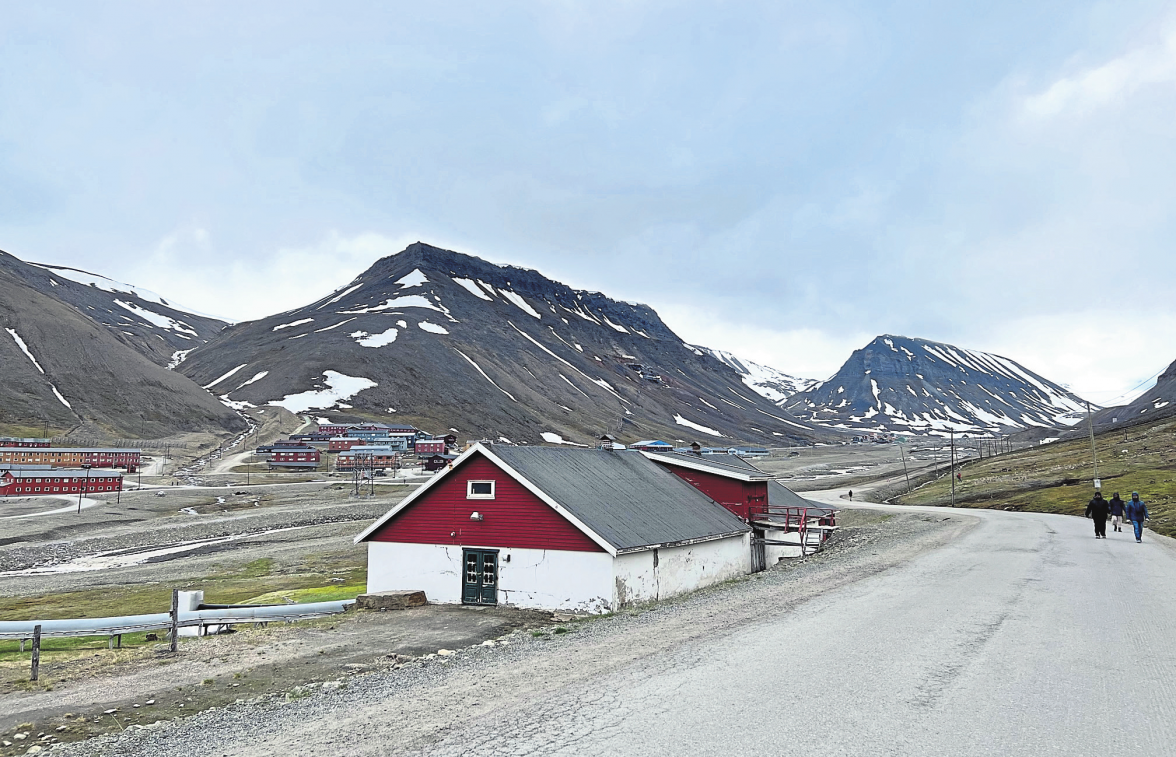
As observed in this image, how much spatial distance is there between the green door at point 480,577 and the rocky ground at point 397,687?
2752mm

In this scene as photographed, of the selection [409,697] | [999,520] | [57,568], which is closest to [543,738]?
[409,697]

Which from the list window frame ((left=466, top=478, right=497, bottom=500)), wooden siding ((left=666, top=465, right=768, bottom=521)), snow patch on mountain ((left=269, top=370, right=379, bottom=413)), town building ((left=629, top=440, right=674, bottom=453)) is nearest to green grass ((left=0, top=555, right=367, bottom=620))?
window frame ((left=466, top=478, right=497, bottom=500))

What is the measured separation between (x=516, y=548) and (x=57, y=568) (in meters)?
44.7

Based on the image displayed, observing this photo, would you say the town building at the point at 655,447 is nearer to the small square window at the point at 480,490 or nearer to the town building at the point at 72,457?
the small square window at the point at 480,490

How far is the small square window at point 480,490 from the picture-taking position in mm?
26234

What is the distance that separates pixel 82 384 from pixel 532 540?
17864 cm

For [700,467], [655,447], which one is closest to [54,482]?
[655,447]

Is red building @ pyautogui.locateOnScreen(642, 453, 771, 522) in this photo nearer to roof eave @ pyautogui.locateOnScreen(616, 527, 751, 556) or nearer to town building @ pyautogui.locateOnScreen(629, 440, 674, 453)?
town building @ pyautogui.locateOnScreen(629, 440, 674, 453)

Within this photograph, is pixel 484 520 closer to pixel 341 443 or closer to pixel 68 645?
pixel 68 645

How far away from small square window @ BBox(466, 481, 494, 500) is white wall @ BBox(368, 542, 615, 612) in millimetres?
1667

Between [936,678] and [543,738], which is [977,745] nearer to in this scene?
[936,678]

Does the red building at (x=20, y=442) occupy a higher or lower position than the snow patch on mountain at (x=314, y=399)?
lower

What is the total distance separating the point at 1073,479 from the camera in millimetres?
75625

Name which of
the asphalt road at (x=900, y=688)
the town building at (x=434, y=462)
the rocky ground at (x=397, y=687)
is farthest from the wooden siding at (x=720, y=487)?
the town building at (x=434, y=462)
